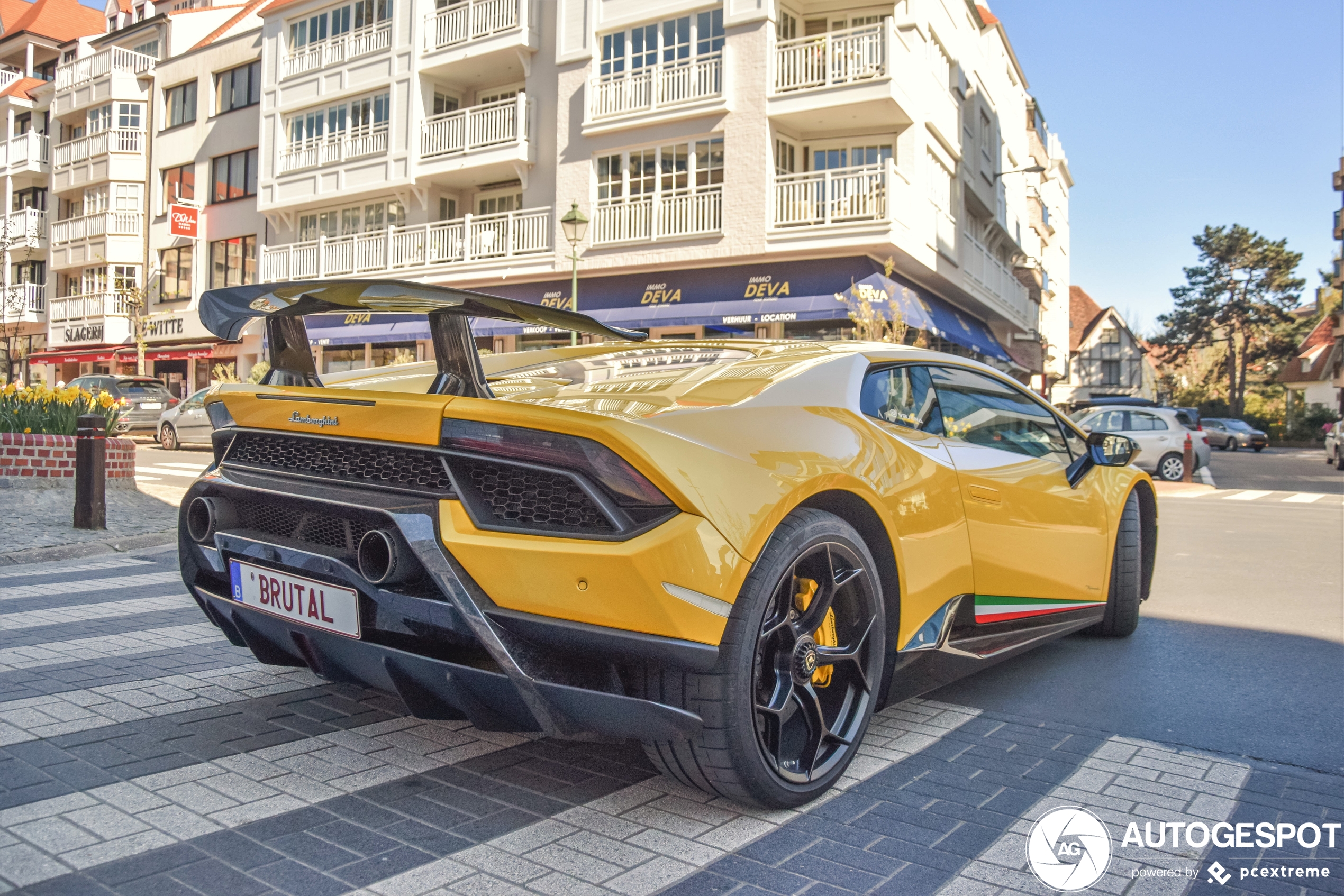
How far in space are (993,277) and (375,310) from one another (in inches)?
1193

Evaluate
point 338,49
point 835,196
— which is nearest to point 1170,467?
point 835,196

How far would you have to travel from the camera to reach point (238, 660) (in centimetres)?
429

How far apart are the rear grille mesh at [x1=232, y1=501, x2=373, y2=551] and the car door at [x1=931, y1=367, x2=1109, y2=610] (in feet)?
6.70

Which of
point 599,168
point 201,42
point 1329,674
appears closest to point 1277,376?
A: point 599,168

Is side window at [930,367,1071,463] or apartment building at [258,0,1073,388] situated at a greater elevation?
apartment building at [258,0,1073,388]

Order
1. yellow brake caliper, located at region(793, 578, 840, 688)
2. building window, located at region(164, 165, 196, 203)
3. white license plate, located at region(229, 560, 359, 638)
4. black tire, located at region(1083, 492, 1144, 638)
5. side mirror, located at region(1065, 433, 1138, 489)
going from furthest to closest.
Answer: building window, located at region(164, 165, 196, 203)
black tire, located at region(1083, 492, 1144, 638)
side mirror, located at region(1065, 433, 1138, 489)
yellow brake caliper, located at region(793, 578, 840, 688)
white license plate, located at region(229, 560, 359, 638)

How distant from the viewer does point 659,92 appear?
918 inches

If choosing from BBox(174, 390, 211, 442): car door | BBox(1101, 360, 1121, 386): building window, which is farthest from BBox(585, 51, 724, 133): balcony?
BBox(1101, 360, 1121, 386): building window

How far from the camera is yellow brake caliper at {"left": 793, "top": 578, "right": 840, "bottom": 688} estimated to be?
2879 mm

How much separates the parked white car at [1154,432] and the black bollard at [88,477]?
16706mm

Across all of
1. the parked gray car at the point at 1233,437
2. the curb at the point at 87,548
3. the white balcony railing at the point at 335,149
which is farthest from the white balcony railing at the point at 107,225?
the parked gray car at the point at 1233,437

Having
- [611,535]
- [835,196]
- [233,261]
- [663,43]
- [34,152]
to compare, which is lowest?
[611,535]

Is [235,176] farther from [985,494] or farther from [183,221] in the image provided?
[985,494]

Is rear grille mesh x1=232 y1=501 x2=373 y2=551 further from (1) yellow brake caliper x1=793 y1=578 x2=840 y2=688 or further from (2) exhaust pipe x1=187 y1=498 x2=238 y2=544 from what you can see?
(1) yellow brake caliper x1=793 y1=578 x2=840 y2=688
